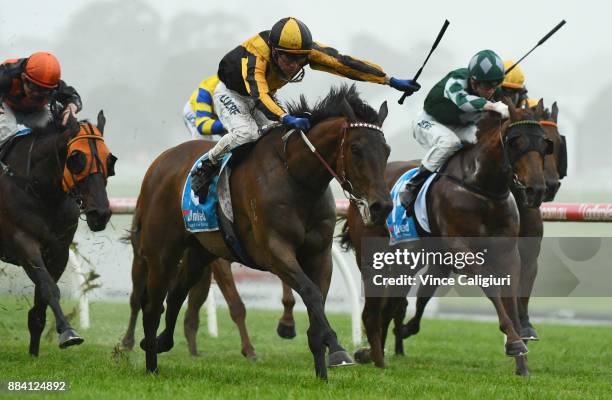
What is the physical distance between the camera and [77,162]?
7391 millimetres

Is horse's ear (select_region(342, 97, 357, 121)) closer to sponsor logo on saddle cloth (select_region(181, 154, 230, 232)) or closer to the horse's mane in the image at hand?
the horse's mane

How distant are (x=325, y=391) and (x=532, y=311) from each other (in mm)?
9183

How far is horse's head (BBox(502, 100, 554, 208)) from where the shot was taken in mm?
7480

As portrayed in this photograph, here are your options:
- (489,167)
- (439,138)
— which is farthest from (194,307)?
(489,167)

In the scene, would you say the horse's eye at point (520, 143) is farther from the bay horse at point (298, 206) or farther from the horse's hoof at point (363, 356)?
the horse's hoof at point (363, 356)

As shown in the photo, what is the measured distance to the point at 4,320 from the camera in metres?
12.0

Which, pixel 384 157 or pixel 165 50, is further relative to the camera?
pixel 165 50

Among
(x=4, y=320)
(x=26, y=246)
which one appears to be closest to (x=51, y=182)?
(x=26, y=246)

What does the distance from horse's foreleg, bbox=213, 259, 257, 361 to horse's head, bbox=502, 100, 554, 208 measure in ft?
8.96

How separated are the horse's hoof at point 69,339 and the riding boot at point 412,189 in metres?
3.08

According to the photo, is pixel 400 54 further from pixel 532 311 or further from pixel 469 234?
pixel 469 234

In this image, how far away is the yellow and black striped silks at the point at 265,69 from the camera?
6.82m

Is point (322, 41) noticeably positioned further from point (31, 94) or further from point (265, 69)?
point (265, 69)

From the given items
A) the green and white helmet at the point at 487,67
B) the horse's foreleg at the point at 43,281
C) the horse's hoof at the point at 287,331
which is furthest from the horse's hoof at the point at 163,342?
the green and white helmet at the point at 487,67
